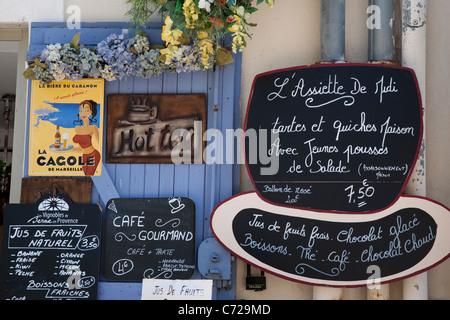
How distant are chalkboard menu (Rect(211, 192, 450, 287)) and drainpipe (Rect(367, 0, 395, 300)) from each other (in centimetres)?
25

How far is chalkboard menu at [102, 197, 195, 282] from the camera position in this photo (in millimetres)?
3465

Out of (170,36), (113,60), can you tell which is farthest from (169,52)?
(113,60)

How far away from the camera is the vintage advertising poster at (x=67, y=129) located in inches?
142

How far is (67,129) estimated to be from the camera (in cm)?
362

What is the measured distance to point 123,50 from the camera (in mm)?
3457

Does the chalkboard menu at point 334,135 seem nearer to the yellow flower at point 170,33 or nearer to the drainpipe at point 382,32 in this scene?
the drainpipe at point 382,32

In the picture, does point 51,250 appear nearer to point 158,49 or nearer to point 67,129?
point 67,129

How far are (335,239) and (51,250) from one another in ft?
6.00

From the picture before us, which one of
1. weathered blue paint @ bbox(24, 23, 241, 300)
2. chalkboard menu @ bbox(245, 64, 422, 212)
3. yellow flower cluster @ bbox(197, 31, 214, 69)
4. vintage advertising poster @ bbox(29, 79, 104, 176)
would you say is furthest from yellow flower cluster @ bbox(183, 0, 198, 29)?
vintage advertising poster @ bbox(29, 79, 104, 176)

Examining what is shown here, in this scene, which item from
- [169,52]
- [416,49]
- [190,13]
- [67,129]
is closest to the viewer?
[190,13]

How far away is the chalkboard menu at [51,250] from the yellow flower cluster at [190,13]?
133cm

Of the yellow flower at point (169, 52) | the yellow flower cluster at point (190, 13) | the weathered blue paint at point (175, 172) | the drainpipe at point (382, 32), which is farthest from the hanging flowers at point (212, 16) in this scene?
the drainpipe at point (382, 32)

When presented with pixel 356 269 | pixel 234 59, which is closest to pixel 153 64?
pixel 234 59
